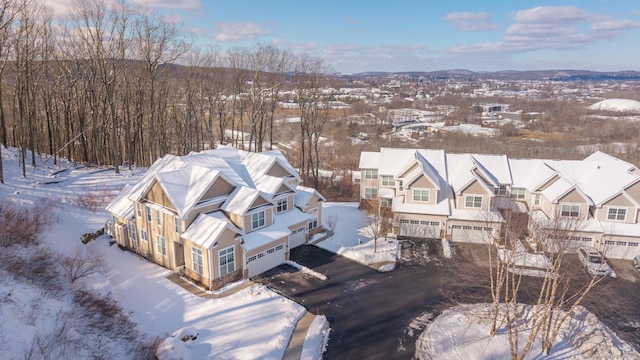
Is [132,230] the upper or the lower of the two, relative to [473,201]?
lower

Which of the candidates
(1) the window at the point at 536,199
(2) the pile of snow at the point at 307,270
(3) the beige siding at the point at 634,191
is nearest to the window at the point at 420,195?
(1) the window at the point at 536,199

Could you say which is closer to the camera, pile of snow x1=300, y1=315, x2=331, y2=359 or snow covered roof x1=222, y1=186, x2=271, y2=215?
pile of snow x1=300, y1=315, x2=331, y2=359

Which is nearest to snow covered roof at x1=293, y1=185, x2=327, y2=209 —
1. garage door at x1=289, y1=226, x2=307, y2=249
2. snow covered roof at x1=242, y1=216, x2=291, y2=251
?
garage door at x1=289, y1=226, x2=307, y2=249

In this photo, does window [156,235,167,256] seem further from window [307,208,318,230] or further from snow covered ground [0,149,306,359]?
window [307,208,318,230]

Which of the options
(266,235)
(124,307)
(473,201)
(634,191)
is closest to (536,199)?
(473,201)

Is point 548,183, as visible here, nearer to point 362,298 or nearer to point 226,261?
point 362,298

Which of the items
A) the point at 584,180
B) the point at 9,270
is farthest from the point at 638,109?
the point at 9,270
